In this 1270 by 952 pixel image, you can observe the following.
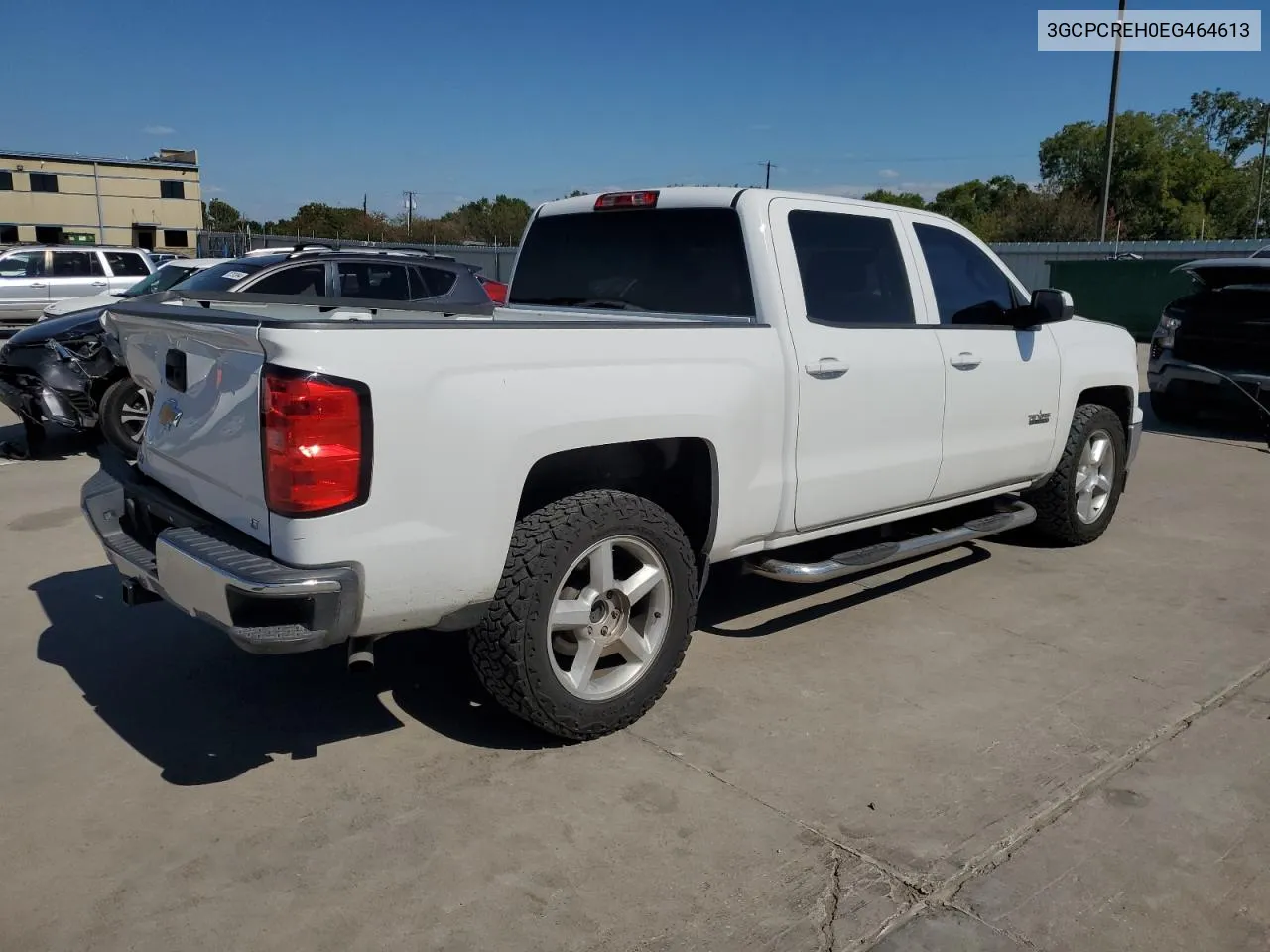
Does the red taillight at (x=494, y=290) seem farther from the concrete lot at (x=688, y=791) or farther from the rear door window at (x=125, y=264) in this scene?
the rear door window at (x=125, y=264)

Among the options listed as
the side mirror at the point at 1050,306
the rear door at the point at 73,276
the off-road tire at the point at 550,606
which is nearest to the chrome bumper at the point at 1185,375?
the side mirror at the point at 1050,306

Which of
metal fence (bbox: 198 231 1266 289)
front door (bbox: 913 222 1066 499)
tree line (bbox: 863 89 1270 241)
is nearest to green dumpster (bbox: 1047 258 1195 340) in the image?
metal fence (bbox: 198 231 1266 289)

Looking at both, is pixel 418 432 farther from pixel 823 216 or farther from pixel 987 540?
pixel 987 540

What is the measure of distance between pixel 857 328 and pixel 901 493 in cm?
83

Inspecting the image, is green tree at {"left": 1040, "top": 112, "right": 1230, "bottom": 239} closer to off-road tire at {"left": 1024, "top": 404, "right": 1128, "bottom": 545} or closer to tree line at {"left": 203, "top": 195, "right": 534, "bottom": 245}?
tree line at {"left": 203, "top": 195, "right": 534, "bottom": 245}

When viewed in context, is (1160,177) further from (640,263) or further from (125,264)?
(640,263)

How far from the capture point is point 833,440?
427cm

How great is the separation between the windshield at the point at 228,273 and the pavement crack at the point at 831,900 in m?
8.20

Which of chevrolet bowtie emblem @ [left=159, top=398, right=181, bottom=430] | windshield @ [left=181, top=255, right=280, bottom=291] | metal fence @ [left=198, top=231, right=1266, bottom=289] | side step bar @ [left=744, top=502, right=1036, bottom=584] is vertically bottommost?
side step bar @ [left=744, top=502, right=1036, bottom=584]

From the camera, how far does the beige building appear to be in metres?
55.8

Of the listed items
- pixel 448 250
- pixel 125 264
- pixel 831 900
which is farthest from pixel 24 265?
pixel 448 250

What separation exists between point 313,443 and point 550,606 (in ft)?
3.18

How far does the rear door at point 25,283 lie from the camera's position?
16.9 m

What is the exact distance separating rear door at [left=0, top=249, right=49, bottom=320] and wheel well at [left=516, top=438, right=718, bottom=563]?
648 inches
